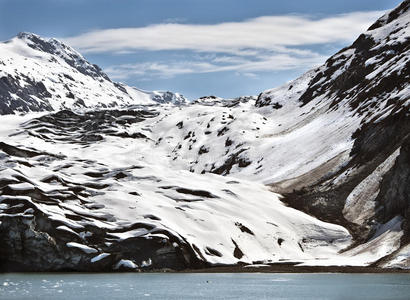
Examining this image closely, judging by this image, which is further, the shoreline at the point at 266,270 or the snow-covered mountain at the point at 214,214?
the snow-covered mountain at the point at 214,214

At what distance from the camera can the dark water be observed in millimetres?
77750

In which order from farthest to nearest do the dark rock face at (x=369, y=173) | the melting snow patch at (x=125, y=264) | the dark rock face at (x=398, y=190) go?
the dark rock face at (x=369, y=173), the dark rock face at (x=398, y=190), the melting snow patch at (x=125, y=264)

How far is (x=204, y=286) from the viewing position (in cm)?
8938

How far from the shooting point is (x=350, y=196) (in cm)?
14875

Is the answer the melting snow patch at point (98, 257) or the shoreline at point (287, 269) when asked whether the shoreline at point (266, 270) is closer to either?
the shoreline at point (287, 269)

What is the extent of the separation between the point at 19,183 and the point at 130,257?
27373 millimetres

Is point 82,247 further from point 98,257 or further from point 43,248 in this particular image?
point 43,248

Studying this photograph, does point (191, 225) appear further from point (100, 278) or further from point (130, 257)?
point (100, 278)

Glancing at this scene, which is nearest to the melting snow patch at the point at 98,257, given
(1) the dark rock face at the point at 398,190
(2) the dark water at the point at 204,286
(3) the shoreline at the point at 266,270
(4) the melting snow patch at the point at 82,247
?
(4) the melting snow patch at the point at 82,247

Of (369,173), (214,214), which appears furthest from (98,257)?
(369,173)

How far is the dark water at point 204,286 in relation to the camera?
77.8m

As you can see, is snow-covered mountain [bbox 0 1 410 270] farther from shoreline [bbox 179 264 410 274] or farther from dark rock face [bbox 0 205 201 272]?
shoreline [bbox 179 264 410 274]

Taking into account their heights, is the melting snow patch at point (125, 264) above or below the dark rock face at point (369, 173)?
below

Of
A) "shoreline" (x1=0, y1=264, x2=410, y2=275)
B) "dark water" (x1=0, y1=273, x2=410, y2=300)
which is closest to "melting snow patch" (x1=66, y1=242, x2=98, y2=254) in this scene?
"shoreline" (x1=0, y1=264, x2=410, y2=275)
